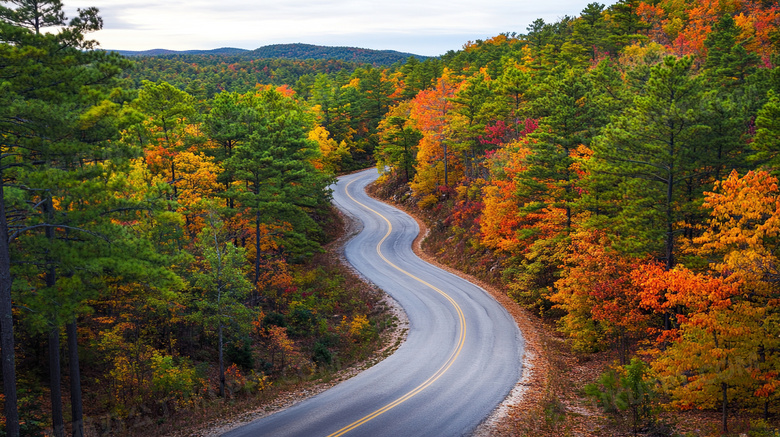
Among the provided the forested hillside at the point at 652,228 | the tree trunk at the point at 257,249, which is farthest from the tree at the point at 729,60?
the tree trunk at the point at 257,249

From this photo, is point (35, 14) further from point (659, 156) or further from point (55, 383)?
point (659, 156)

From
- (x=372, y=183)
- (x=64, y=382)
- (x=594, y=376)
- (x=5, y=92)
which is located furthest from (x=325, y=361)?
(x=372, y=183)

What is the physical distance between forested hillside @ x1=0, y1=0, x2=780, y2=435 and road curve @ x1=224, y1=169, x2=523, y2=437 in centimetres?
241

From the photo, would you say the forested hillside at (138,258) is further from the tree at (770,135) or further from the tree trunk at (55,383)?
the tree at (770,135)

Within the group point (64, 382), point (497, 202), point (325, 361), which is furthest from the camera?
point (497, 202)

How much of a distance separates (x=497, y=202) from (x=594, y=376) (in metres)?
14.9

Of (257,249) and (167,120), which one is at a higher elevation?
(167,120)

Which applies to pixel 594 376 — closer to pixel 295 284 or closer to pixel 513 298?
pixel 513 298

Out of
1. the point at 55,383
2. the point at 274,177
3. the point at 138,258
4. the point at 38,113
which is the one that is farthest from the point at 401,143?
the point at 38,113

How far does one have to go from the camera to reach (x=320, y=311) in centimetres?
2955

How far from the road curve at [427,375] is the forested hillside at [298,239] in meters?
2.41

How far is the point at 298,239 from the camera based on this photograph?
3284cm

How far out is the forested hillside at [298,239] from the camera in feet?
37.8

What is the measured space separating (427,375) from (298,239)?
1705 centimetres
